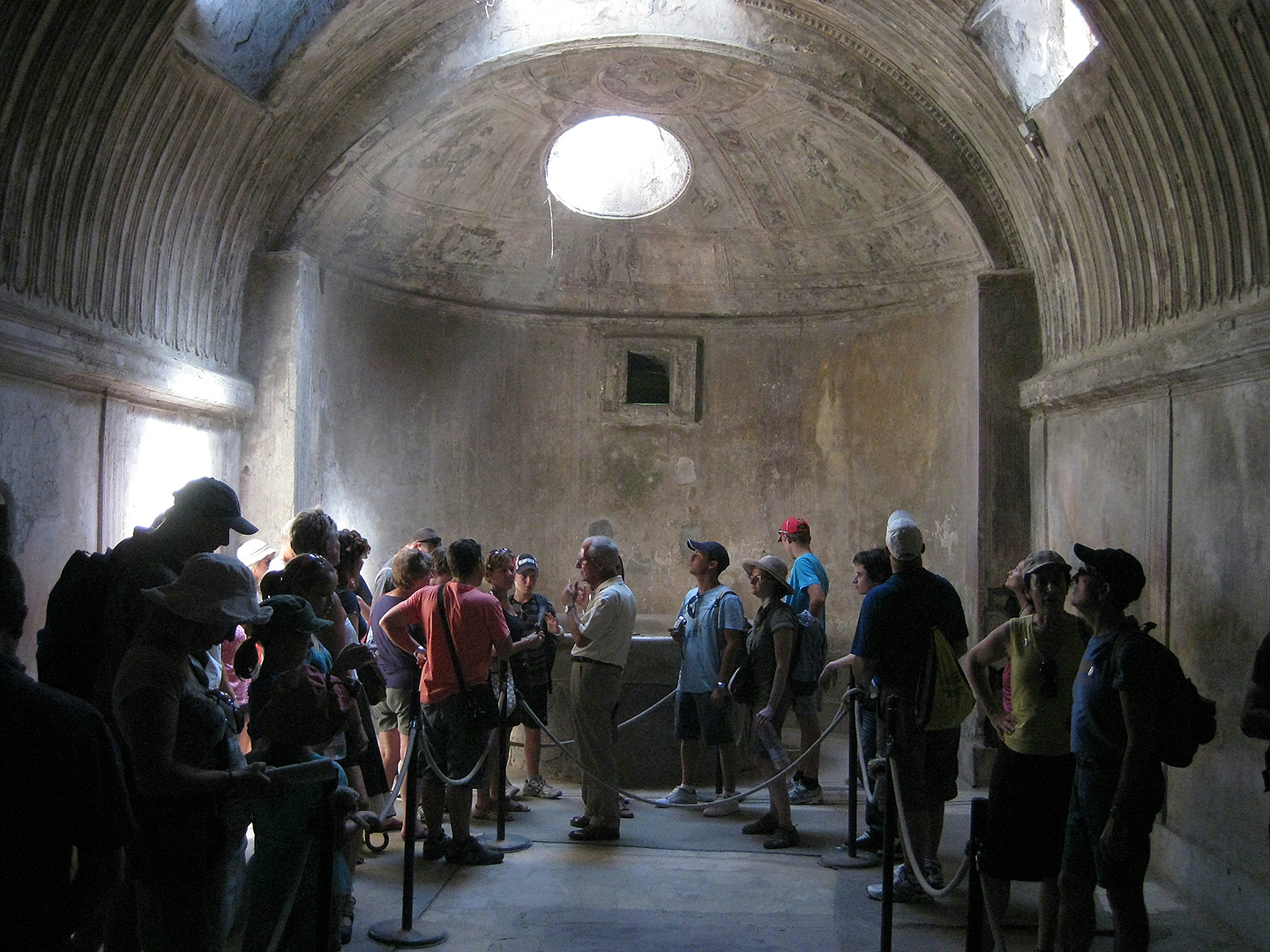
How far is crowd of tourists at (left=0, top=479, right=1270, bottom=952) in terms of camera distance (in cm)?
308

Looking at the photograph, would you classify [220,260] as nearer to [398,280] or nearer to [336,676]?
[398,280]

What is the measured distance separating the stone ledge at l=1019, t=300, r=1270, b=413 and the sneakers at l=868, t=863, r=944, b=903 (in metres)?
3.09

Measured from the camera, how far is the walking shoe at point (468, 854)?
19.8 feet

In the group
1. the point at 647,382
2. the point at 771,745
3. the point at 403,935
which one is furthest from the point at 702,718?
the point at 647,382

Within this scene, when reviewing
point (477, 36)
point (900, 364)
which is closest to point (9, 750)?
point (477, 36)

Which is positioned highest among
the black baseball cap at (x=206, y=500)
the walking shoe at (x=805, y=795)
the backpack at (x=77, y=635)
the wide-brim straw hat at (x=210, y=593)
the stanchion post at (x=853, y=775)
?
the black baseball cap at (x=206, y=500)

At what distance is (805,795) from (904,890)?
94.2 inches

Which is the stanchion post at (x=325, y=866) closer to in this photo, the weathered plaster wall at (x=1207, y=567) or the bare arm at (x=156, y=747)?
the bare arm at (x=156, y=747)

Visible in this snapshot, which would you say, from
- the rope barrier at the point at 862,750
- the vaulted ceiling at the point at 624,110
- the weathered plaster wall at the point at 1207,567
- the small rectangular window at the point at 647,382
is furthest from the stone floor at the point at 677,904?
the small rectangular window at the point at 647,382

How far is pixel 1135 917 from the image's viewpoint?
398 centimetres

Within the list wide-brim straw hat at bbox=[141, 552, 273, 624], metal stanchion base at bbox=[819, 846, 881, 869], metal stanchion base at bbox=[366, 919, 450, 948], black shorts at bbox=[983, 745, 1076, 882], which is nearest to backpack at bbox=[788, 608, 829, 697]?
metal stanchion base at bbox=[819, 846, 881, 869]

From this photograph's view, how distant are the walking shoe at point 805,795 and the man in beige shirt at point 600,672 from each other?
180 centimetres

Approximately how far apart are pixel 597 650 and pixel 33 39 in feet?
14.5

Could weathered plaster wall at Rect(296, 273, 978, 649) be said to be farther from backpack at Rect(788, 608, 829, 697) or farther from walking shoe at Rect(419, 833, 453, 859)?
walking shoe at Rect(419, 833, 453, 859)
